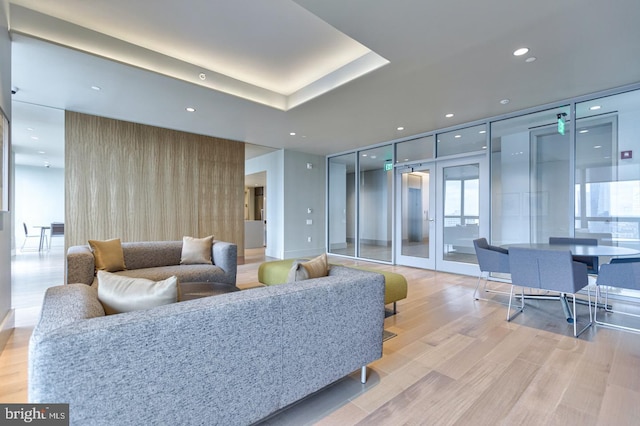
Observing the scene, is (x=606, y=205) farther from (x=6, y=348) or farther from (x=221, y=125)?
(x=6, y=348)

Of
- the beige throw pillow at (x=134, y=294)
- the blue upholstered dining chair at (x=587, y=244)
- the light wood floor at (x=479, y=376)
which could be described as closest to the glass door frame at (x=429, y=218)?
the blue upholstered dining chair at (x=587, y=244)

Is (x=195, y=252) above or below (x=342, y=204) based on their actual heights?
below

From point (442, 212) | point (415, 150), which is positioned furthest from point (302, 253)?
point (415, 150)

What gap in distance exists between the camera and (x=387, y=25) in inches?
98.6

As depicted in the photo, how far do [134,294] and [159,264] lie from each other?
111 inches

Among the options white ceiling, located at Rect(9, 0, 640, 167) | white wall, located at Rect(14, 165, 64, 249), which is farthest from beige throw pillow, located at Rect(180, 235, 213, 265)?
white wall, located at Rect(14, 165, 64, 249)

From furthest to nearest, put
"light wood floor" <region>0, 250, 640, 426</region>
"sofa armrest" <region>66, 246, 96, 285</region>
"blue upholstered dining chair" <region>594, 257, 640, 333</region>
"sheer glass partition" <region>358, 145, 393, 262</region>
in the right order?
"sheer glass partition" <region>358, 145, 393, 262</region>
"sofa armrest" <region>66, 246, 96, 285</region>
"blue upholstered dining chair" <region>594, 257, 640, 333</region>
"light wood floor" <region>0, 250, 640, 426</region>

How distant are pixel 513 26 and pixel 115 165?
19.1 ft

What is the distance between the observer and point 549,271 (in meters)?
2.83

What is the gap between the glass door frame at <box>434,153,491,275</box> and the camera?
16.1ft

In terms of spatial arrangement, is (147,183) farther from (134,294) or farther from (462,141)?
(462,141)

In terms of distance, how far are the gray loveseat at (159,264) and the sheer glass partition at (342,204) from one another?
417 centimetres

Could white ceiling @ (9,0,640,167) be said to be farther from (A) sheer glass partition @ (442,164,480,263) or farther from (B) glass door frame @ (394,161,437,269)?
(B) glass door frame @ (394,161,437,269)

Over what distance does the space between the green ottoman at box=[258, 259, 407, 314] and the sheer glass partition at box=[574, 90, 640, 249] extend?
117 inches
